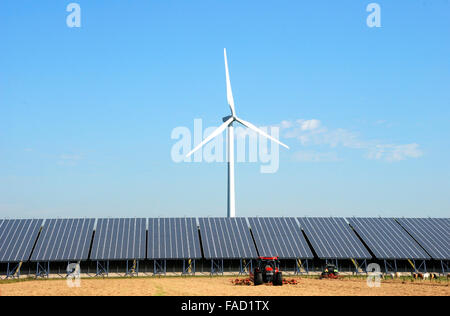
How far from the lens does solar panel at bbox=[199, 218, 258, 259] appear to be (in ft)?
A: 154

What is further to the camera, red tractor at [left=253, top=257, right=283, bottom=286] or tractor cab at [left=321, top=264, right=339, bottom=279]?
tractor cab at [left=321, top=264, right=339, bottom=279]

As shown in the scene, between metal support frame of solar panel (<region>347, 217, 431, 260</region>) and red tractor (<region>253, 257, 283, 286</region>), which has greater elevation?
metal support frame of solar panel (<region>347, 217, 431, 260</region>)

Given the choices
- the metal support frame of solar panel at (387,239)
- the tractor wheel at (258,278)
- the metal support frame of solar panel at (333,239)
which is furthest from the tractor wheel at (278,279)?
the metal support frame of solar panel at (387,239)

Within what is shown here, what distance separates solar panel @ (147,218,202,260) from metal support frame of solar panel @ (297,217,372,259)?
12.8 m

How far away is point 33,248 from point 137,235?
A: 10494mm

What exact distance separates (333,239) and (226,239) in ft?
39.1

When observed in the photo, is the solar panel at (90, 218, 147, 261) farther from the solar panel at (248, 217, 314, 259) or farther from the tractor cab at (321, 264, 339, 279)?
the tractor cab at (321, 264, 339, 279)

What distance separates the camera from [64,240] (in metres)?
48.1

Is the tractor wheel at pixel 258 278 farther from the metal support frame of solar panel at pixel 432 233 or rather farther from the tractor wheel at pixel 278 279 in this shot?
the metal support frame of solar panel at pixel 432 233

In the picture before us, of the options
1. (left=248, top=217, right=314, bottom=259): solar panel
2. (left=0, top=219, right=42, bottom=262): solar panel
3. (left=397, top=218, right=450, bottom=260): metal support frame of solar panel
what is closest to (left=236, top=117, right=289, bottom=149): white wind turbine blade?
(left=248, top=217, right=314, bottom=259): solar panel

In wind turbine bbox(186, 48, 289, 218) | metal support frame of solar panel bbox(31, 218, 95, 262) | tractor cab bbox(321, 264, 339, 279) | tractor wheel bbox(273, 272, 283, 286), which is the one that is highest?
wind turbine bbox(186, 48, 289, 218)

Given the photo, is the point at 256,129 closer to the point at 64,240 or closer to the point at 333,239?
the point at 333,239

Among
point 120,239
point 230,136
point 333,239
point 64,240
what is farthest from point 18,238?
point 333,239
